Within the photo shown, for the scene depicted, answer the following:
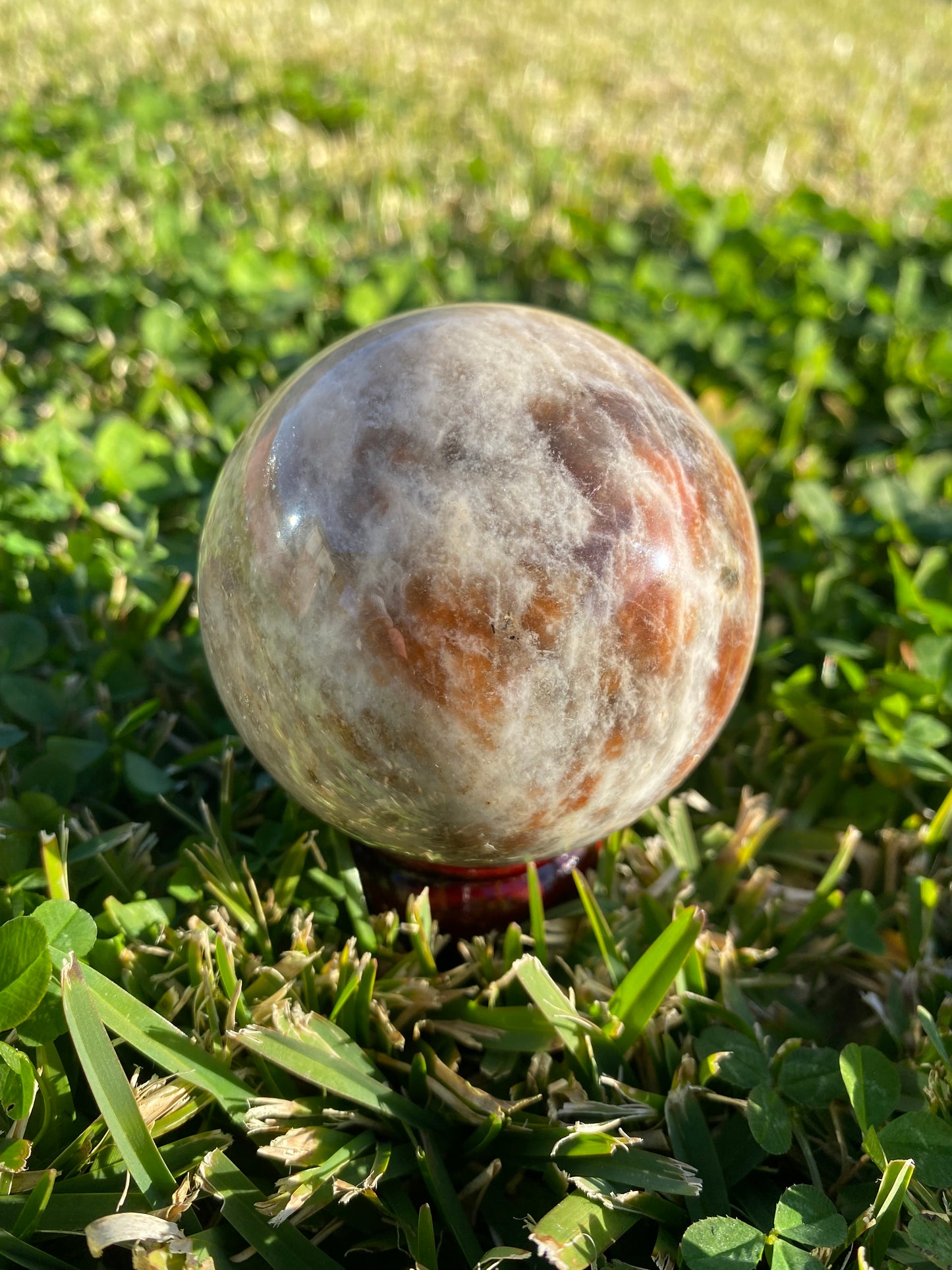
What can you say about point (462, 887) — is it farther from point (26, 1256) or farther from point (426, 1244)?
point (26, 1256)

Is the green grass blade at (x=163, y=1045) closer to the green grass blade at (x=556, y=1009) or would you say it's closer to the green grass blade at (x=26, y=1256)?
the green grass blade at (x=26, y=1256)

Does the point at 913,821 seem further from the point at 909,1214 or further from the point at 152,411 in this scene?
the point at 152,411

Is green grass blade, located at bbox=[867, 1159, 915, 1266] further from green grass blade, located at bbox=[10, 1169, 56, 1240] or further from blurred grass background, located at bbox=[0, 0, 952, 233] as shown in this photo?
blurred grass background, located at bbox=[0, 0, 952, 233]

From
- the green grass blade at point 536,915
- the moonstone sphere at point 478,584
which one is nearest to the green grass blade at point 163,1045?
the moonstone sphere at point 478,584

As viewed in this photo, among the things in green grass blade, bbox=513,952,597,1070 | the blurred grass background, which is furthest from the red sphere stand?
the blurred grass background

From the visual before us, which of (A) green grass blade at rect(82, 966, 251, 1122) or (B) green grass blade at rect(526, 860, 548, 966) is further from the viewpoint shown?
(B) green grass blade at rect(526, 860, 548, 966)

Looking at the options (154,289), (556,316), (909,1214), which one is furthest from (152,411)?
(909,1214)

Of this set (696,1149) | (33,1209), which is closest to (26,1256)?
(33,1209)
